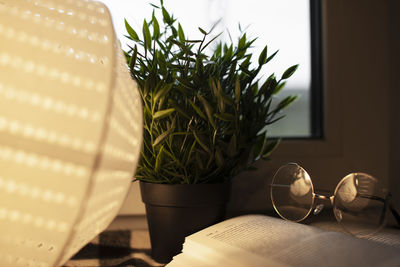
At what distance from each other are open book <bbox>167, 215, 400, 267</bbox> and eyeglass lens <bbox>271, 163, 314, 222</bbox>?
10 centimetres

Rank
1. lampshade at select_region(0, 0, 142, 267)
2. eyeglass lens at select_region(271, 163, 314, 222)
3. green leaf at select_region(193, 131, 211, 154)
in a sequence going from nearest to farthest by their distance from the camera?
lampshade at select_region(0, 0, 142, 267) < green leaf at select_region(193, 131, 211, 154) < eyeglass lens at select_region(271, 163, 314, 222)

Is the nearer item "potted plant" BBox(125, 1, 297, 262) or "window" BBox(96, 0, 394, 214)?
"potted plant" BBox(125, 1, 297, 262)

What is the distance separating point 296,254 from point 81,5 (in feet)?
1.27

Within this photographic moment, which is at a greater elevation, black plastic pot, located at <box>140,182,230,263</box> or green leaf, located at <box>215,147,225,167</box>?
green leaf, located at <box>215,147,225,167</box>

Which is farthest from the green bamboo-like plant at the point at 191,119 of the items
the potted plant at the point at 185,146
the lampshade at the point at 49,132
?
the lampshade at the point at 49,132

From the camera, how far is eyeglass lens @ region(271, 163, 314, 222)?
0.67 metres

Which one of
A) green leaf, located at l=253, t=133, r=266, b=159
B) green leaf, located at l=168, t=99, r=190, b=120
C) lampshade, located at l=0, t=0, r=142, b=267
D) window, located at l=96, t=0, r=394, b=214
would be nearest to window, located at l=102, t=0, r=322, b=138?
window, located at l=96, t=0, r=394, b=214

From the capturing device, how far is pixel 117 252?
0.64 meters

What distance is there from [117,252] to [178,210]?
0.16m

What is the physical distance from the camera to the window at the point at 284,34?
34.5 inches

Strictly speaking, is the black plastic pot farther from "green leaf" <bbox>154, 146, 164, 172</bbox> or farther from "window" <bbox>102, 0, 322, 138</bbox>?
"window" <bbox>102, 0, 322, 138</bbox>

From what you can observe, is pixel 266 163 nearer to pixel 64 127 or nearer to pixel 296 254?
pixel 296 254

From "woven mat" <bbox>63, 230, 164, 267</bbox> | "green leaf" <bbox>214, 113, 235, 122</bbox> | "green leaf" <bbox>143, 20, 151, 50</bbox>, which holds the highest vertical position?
"green leaf" <bbox>143, 20, 151, 50</bbox>

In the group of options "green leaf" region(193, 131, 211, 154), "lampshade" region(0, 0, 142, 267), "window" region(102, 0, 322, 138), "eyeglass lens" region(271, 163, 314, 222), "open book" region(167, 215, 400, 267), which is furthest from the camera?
"window" region(102, 0, 322, 138)
